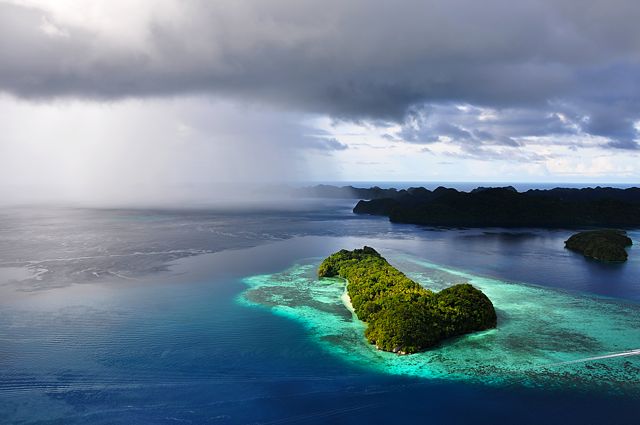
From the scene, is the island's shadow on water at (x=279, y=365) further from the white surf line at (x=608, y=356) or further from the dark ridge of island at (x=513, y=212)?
the dark ridge of island at (x=513, y=212)

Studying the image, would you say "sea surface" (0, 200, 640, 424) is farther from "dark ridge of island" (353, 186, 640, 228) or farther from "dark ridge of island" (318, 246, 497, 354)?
"dark ridge of island" (353, 186, 640, 228)

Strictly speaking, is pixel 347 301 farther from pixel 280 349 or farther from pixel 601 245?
pixel 601 245

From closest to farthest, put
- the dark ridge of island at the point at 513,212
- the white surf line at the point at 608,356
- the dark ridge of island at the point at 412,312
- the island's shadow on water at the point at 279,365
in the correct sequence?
1. the island's shadow on water at the point at 279,365
2. the white surf line at the point at 608,356
3. the dark ridge of island at the point at 412,312
4. the dark ridge of island at the point at 513,212

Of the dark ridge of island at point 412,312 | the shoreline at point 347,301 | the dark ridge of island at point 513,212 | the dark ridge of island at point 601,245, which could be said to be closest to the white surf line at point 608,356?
the dark ridge of island at point 412,312

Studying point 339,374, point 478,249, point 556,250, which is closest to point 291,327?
point 339,374

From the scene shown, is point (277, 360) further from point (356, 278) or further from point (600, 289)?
point (600, 289)
